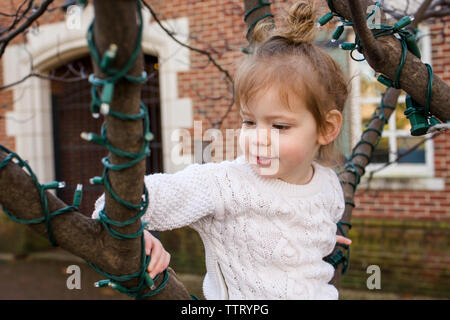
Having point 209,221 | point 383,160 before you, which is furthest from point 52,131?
point 209,221

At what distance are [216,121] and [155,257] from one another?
342 cm

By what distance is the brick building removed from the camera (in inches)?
191

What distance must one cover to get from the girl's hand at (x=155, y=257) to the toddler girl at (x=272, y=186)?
0.39 feet

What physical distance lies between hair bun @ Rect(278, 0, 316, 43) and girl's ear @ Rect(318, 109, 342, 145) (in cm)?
21

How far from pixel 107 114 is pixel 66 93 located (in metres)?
6.50

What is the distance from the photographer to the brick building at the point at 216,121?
486 cm

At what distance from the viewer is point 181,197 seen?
1.20 metres

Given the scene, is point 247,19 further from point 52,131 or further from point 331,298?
point 52,131

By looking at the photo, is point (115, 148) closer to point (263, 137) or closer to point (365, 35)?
point (263, 137)

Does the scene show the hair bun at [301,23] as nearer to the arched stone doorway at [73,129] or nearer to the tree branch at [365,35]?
the tree branch at [365,35]

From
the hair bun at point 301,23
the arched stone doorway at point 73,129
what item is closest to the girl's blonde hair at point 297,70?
the hair bun at point 301,23

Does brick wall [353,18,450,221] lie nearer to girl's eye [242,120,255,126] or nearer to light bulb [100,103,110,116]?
girl's eye [242,120,255,126]

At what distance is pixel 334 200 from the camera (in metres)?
1.49

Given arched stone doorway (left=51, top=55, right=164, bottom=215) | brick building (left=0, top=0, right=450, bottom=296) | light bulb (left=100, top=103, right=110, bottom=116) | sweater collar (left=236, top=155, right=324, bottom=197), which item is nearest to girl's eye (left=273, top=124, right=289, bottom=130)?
sweater collar (left=236, top=155, right=324, bottom=197)
